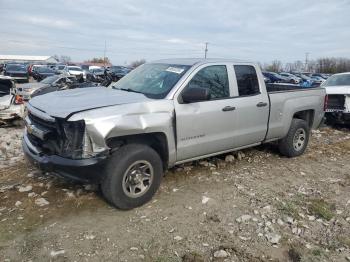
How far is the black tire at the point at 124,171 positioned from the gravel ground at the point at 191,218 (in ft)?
0.50

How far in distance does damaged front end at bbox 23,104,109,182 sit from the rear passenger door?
7.66ft

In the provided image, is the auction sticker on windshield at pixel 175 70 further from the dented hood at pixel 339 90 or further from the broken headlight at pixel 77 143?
the dented hood at pixel 339 90

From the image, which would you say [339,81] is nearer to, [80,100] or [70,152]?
[80,100]

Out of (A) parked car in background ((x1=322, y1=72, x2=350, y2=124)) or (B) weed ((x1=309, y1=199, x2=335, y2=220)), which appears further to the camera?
(A) parked car in background ((x1=322, y1=72, x2=350, y2=124))

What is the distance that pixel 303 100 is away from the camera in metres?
6.79

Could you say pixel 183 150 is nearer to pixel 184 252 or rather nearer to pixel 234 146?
pixel 234 146

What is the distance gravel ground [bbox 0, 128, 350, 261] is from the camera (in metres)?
3.53

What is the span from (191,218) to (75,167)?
4.82ft

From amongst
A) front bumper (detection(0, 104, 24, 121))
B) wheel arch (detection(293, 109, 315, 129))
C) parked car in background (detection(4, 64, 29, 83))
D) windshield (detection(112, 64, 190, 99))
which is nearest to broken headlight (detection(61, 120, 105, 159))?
windshield (detection(112, 64, 190, 99))

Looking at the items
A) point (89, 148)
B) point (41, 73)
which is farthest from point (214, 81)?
point (41, 73)

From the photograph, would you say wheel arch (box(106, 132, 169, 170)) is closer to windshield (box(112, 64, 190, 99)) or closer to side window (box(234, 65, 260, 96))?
windshield (box(112, 64, 190, 99))

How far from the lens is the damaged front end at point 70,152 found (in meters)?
3.86

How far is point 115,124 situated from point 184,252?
1531 mm

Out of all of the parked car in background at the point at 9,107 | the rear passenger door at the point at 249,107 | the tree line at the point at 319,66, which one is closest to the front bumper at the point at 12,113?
the parked car in background at the point at 9,107
